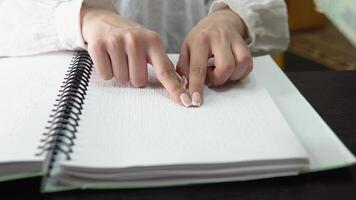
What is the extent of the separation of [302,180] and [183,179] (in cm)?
10

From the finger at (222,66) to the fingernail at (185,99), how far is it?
0.18 feet

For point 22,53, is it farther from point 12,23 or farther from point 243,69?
point 243,69

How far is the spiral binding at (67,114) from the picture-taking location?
0.34 m

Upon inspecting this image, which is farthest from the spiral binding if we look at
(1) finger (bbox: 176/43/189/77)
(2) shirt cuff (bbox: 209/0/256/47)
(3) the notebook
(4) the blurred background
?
(4) the blurred background

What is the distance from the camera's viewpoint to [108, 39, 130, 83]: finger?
482 millimetres

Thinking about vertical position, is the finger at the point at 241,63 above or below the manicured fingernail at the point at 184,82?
above

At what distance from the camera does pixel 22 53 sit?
59 centimetres

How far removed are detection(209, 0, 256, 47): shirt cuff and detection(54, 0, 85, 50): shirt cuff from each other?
0.20m

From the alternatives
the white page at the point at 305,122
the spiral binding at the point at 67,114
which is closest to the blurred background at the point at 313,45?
the white page at the point at 305,122

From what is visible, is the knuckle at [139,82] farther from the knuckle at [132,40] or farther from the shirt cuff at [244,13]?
the shirt cuff at [244,13]

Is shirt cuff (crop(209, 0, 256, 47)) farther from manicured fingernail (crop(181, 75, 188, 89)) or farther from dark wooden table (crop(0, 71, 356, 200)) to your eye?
dark wooden table (crop(0, 71, 356, 200))

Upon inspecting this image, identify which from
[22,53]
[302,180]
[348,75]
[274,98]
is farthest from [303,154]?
[22,53]

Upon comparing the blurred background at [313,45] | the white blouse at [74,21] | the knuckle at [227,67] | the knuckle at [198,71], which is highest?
the knuckle at [227,67]

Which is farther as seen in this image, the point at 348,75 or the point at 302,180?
the point at 348,75
